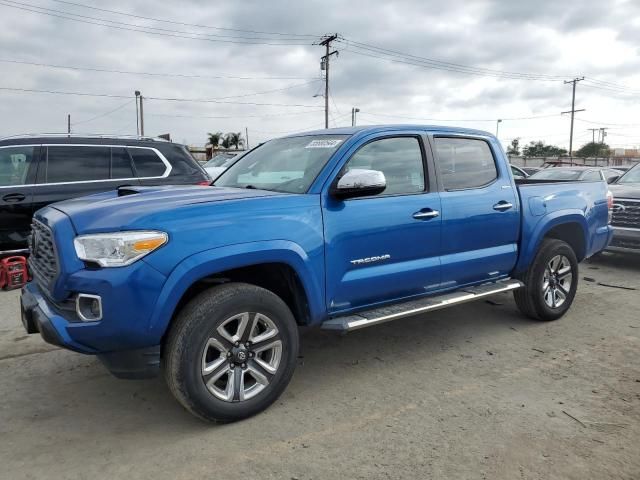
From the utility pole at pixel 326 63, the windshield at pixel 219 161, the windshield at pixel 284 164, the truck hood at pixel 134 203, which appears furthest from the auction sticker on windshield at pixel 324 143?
the utility pole at pixel 326 63

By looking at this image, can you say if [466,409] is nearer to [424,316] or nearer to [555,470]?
[555,470]

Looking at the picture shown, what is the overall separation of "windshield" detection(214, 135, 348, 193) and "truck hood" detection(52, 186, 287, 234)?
0.23 metres

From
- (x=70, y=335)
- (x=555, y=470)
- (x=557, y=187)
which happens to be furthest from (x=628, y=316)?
(x=70, y=335)

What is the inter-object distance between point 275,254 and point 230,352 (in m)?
0.64

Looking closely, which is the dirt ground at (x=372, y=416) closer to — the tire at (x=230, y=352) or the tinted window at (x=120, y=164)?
the tire at (x=230, y=352)

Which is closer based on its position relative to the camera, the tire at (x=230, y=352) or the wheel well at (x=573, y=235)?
the tire at (x=230, y=352)

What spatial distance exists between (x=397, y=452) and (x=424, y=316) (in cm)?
264

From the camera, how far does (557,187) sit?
17.2 ft

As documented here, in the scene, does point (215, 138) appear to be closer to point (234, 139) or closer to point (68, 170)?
point (234, 139)

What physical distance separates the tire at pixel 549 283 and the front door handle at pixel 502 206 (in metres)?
0.71

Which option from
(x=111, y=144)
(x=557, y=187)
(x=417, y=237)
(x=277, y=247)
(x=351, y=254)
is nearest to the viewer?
(x=277, y=247)

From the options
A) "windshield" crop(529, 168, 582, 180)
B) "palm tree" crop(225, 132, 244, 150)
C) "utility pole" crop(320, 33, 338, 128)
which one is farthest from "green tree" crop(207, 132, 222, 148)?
"windshield" crop(529, 168, 582, 180)

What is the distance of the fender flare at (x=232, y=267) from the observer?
285 centimetres

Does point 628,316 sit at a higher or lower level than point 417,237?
lower
